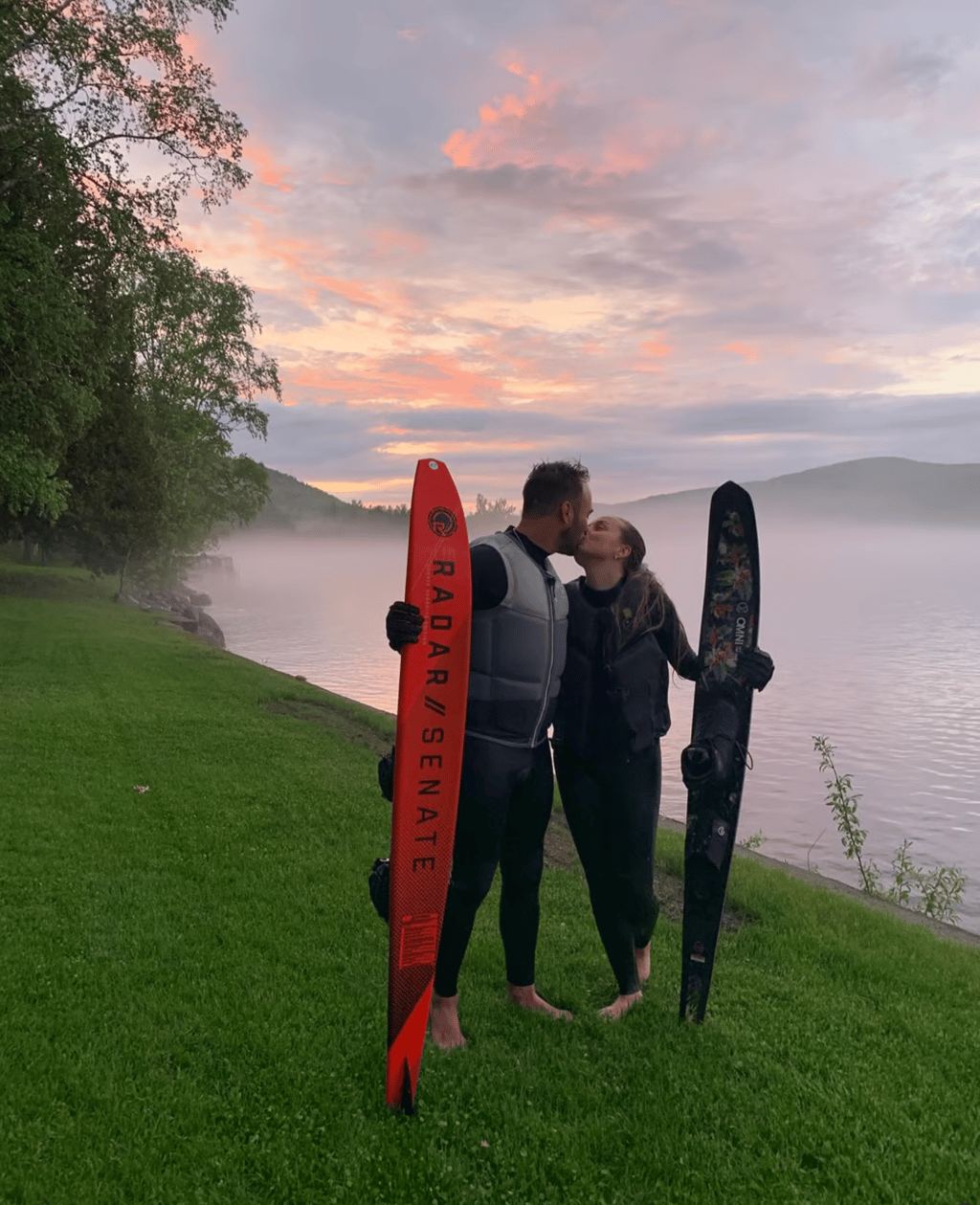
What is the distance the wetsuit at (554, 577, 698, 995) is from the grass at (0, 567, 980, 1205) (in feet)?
2.89

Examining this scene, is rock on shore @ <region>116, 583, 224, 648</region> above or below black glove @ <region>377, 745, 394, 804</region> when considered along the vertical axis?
below

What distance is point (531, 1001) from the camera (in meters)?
4.98

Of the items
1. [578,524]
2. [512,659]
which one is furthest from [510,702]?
[578,524]

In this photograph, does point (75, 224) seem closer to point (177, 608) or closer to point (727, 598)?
point (727, 598)

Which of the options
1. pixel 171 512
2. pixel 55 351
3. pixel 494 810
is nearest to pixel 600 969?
pixel 494 810

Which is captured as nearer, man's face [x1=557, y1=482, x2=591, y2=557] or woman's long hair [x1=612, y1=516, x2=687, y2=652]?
man's face [x1=557, y1=482, x2=591, y2=557]

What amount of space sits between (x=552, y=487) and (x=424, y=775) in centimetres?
175

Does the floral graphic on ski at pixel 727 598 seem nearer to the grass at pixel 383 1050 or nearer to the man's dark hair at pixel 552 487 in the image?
the man's dark hair at pixel 552 487

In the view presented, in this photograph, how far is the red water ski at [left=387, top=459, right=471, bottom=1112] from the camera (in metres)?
4.06

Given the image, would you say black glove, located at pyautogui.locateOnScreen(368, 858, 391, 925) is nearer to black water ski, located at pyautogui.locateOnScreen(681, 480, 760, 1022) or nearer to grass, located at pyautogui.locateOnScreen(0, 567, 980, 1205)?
grass, located at pyautogui.locateOnScreen(0, 567, 980, 1205)

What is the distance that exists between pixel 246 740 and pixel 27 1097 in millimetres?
8341

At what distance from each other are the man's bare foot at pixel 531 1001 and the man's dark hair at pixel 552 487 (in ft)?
9.77

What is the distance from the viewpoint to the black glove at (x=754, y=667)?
4914mm

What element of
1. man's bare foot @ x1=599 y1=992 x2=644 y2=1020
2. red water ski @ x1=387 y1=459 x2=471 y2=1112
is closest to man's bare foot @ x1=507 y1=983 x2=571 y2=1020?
man's bare foot @ x1=599 y1=992 x2=644 y2=1020
